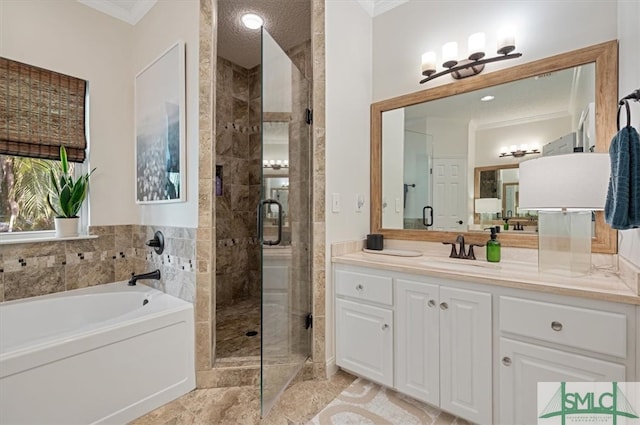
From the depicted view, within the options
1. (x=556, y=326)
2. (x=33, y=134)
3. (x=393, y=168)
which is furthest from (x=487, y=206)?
(x=33, y=134)

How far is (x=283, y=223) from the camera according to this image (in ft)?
5.88

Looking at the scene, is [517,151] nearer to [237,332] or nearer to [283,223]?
[283,223]

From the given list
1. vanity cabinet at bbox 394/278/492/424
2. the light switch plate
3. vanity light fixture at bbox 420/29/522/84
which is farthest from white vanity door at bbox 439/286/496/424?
vanity light fixture at bbox 420/29/522/84

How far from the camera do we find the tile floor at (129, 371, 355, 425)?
1.61 metres

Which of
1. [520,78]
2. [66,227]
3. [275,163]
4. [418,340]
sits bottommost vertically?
[418,340]

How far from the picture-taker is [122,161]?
2.62 m

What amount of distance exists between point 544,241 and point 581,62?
3.45 feet

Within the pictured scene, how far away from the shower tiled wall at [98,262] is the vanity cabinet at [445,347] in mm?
1448

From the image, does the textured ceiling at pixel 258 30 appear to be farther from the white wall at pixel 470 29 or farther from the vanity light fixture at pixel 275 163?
the vanity light fixture at pixel 275 163

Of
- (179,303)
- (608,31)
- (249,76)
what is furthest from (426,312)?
(249,76)

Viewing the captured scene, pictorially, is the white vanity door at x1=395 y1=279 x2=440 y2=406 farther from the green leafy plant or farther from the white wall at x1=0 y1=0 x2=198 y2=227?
the green leafy plant

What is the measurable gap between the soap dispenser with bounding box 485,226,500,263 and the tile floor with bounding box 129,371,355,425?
1.22 meters

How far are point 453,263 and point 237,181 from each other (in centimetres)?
259

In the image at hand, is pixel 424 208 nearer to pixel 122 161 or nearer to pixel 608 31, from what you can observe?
pixel 608 31
